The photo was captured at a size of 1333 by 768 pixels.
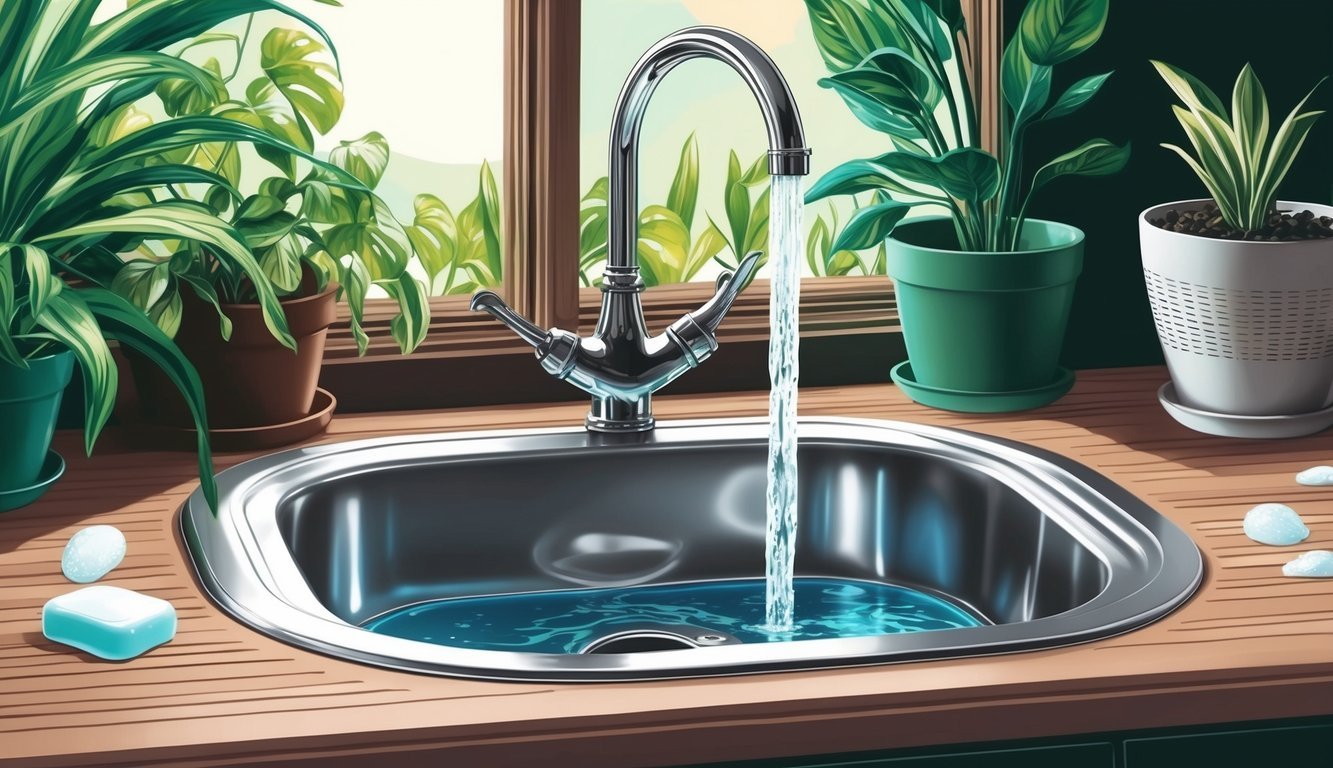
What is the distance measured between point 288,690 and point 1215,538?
0.77 metres

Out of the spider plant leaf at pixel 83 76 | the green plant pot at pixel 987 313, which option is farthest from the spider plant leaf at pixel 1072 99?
the spider plant leaf at pixel 83 76

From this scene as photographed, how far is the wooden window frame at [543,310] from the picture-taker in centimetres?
171

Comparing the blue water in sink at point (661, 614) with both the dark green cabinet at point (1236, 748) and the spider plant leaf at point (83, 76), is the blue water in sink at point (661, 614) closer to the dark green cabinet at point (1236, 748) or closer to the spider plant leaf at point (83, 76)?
the dark green cabinet at point (1236, 748)

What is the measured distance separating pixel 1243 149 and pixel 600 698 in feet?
3.02

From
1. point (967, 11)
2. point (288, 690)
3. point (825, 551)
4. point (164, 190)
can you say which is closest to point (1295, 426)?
point (825, 551)

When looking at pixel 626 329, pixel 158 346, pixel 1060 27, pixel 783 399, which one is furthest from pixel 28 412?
pixel 1060 27

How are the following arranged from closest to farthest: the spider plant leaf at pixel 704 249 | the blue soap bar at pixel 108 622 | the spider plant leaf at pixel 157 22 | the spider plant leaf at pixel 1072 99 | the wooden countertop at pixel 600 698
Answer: the wooden countertop at pixel 600 698
the blue soap bar at pixel 108 622
the spider plant leaf at pixel 157 22
the spider plant leaf at pixel 1072 99
the spider plant leaf at pixel 704 249

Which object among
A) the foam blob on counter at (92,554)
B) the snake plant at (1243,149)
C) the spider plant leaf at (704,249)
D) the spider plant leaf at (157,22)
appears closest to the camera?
the foam blob on counter at (92,554)

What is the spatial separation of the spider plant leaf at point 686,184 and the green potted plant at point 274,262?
0.33 meters

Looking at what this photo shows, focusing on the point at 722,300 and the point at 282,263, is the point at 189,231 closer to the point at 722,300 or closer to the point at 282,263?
the point at 282,263

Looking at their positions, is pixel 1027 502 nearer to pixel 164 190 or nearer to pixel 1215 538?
pixel 1215 538

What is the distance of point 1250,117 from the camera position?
1592 mm

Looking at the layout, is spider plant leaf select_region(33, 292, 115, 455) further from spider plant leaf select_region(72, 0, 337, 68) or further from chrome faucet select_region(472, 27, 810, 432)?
chrome faucet select_region(472, 27, 810, 432)

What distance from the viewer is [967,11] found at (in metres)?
1.84
